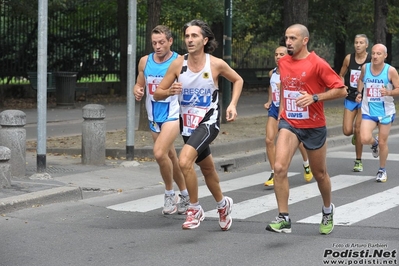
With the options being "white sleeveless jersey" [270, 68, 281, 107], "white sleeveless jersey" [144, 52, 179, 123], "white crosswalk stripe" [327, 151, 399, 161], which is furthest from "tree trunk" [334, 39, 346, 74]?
"white sleeveless jersey" [144, 52, 179, 123]

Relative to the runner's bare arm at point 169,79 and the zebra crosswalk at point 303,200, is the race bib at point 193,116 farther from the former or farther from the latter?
the zebra crosswalk at point 303,200

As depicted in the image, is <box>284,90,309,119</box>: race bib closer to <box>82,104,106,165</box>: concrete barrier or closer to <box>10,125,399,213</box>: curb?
<box>10,125,399,213</box>: curb

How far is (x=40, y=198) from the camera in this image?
9.61 metres

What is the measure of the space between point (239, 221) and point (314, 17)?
938 inches

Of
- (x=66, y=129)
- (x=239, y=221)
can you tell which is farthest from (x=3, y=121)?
(x=66, y=129)

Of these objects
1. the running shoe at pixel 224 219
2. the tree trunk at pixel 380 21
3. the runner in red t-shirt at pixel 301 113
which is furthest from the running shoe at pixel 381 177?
the tree trunk at pixel 380 21

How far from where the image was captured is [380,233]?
26.1 feet

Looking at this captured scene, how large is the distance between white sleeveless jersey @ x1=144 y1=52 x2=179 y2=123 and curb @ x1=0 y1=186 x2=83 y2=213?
1.50m

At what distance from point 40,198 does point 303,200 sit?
301 cm

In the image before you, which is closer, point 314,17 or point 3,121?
point 3,121

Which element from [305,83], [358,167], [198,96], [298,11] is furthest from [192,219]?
[298,11]

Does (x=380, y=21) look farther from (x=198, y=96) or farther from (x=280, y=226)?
(x=280, y=226)

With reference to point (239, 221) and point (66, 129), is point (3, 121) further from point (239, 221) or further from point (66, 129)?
point (66, 129)

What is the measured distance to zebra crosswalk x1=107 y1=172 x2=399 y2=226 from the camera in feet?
29.5
